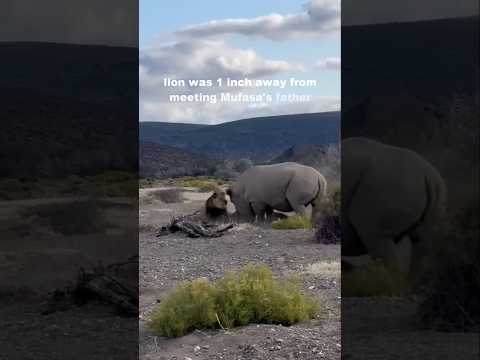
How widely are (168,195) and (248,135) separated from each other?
1.86 metres

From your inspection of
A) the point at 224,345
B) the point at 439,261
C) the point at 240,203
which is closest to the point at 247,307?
the point at 224,345

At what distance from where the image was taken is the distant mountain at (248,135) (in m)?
11.4

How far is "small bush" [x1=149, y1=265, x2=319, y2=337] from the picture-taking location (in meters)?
5.34

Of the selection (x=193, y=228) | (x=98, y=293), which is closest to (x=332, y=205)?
(x=193, y=228)

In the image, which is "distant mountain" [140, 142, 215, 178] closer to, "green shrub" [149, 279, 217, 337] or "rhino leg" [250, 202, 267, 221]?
"rhino leg" [250, 202, 267, 221]

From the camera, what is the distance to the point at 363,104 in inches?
147

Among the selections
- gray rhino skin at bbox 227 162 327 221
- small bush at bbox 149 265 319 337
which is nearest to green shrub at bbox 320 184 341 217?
gray rhino skin at bbox 227 162 327 221

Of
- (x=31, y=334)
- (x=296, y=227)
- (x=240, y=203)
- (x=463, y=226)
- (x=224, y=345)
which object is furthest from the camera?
(x=240, y=203)

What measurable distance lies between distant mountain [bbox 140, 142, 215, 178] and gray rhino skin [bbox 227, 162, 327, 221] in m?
1.42

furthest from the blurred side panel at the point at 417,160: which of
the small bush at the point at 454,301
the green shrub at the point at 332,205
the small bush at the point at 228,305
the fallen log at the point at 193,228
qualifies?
the fallen log at the point at 193,228

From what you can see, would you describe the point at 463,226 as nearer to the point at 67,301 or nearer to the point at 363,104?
the point at 363,104

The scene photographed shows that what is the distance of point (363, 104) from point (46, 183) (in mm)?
1939

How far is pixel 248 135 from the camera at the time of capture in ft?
37.9

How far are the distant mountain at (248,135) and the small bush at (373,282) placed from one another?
7.47 metres
